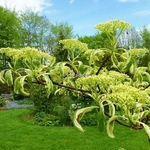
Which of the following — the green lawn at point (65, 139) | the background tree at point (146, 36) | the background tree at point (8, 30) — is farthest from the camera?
the background tree at point (146, 36)

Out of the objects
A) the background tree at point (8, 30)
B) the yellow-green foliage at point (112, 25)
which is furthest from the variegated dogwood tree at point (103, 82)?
the background tree at point (8, 30)

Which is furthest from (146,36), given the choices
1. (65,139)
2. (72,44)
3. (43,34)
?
(72,44)

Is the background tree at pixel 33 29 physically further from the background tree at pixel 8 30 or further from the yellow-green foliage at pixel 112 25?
the yellow-green foliage at pixel 112 25

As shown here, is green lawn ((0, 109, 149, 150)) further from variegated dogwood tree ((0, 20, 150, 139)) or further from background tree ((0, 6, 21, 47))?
background tree ((0, 6, 21, 47))

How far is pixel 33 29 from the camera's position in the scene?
101 ft

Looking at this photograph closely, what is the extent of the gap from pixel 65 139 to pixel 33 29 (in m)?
25.3

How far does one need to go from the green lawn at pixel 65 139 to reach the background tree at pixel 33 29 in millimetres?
22830

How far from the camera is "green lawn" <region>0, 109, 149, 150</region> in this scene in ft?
19.7

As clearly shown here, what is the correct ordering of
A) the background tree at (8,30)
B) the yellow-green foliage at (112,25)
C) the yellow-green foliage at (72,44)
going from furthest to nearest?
the background tree at (8,30) → the yellow-green foliage at (72,44) → the yellow-green foliage at (112,25)

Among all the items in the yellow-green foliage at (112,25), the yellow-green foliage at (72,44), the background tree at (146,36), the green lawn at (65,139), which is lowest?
the green lawn at (65,139)

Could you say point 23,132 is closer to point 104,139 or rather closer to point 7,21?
point 104,139

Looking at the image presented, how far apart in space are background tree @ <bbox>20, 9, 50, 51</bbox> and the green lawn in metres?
22.8

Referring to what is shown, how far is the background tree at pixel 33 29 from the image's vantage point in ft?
98.8

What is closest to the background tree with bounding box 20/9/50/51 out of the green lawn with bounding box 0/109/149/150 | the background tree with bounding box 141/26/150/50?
the background tree with bounding box 141/26/150/50
